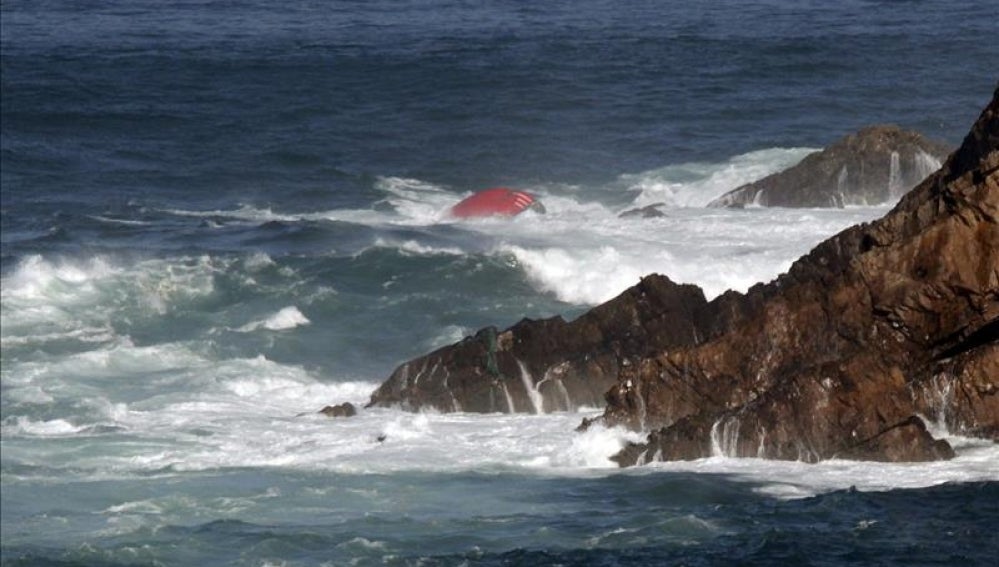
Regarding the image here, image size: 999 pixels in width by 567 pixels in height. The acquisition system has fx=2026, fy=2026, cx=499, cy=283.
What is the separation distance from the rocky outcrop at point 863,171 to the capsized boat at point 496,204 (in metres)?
5.41

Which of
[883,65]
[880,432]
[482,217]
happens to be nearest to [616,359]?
[880,432]

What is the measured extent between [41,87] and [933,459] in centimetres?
4193

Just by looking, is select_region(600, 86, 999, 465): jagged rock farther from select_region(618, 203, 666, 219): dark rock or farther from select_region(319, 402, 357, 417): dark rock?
select_region(618, 203, 666, 219): dark rock

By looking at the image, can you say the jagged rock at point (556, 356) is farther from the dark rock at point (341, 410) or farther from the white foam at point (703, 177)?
the white foam at point (703, 177)

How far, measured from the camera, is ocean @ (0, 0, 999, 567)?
21438 mm

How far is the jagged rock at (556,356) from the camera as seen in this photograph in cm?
2666

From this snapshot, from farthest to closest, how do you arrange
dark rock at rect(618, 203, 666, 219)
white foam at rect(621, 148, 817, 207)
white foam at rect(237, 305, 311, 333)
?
white foam at rect(621, 148, 817, 207) < dark rock at rect(618, 203, 666, 219) < white foam at rect(237, 305, 311, 333)

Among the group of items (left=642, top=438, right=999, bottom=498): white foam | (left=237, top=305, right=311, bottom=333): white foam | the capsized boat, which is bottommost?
(left=642, top=438, right=999, bottom=498): white foam

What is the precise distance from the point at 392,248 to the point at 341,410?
1112 centimetres

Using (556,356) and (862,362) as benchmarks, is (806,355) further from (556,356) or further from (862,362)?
(556,356)

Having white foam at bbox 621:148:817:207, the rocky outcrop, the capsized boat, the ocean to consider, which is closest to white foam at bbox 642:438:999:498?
the ocean

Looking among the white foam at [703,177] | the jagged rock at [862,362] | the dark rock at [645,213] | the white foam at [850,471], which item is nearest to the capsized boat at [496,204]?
the dark rock at [645,213]

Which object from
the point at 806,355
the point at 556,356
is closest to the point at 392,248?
the point at 556,356

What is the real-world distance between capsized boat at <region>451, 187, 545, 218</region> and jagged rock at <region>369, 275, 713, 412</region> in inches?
648
